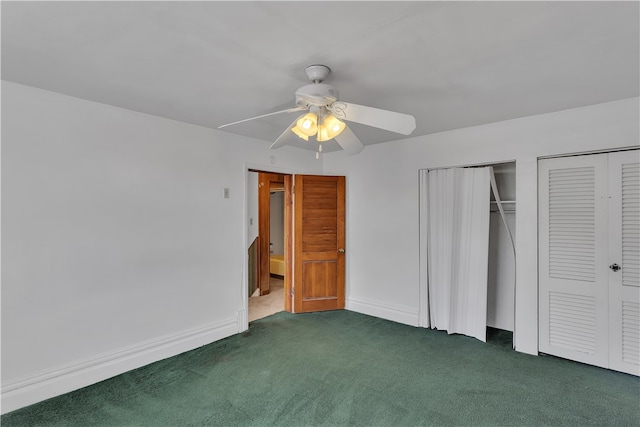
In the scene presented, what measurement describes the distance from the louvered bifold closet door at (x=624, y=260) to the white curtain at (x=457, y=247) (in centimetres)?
100

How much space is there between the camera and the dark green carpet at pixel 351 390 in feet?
6.90

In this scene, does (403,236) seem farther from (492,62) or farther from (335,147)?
(492,62)

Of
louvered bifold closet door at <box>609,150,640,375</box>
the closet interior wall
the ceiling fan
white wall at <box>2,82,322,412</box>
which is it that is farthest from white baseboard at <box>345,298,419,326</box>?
the ceiling fan

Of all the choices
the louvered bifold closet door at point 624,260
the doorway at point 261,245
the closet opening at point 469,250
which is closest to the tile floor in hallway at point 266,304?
the doorway at point 261,245

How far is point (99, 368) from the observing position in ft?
8.44

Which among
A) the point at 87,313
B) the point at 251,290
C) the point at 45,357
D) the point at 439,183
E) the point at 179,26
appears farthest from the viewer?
the point at 251,290

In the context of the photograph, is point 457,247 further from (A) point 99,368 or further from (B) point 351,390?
(A) point 99,368

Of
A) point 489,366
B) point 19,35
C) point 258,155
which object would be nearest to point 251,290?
point 258,155

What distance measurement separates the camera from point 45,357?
2332mm

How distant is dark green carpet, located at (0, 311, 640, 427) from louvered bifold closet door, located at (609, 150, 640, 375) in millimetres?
218

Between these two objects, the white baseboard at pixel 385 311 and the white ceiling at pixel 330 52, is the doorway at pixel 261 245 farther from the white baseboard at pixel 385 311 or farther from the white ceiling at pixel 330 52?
the white ceiling at pixel 330 52

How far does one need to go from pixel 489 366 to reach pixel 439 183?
1.98 meters

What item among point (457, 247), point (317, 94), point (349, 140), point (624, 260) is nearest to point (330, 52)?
point (317, 94)

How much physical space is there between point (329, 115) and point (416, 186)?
2.15 m
